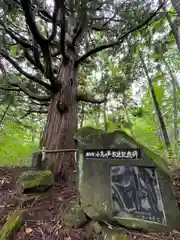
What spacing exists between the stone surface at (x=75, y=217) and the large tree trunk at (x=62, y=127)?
30.9 inches

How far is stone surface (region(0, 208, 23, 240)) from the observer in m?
1.19

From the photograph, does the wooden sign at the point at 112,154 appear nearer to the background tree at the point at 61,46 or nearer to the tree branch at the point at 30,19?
the background tree at the point at 61,46

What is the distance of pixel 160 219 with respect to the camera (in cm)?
129

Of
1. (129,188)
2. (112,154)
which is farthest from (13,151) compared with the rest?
(129,188)

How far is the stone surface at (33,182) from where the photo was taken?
1716 millimetres

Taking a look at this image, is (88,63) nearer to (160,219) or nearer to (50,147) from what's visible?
(50,147)

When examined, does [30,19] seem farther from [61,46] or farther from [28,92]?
[28,92]

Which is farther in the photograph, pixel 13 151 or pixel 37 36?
pixel 13 151

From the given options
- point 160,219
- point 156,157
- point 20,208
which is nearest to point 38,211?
point 20,208

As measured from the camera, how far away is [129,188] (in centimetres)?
146

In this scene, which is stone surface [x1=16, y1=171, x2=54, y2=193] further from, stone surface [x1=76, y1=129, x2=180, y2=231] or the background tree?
stone surface [x1=76, y1=129, x2=180, y2=231]

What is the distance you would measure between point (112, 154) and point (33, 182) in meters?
1.02

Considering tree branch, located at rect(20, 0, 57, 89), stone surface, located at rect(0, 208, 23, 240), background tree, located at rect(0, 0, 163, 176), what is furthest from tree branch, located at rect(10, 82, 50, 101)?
stone surface, located at rect(0, 208, 23, 240)

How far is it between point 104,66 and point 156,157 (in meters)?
3.27
